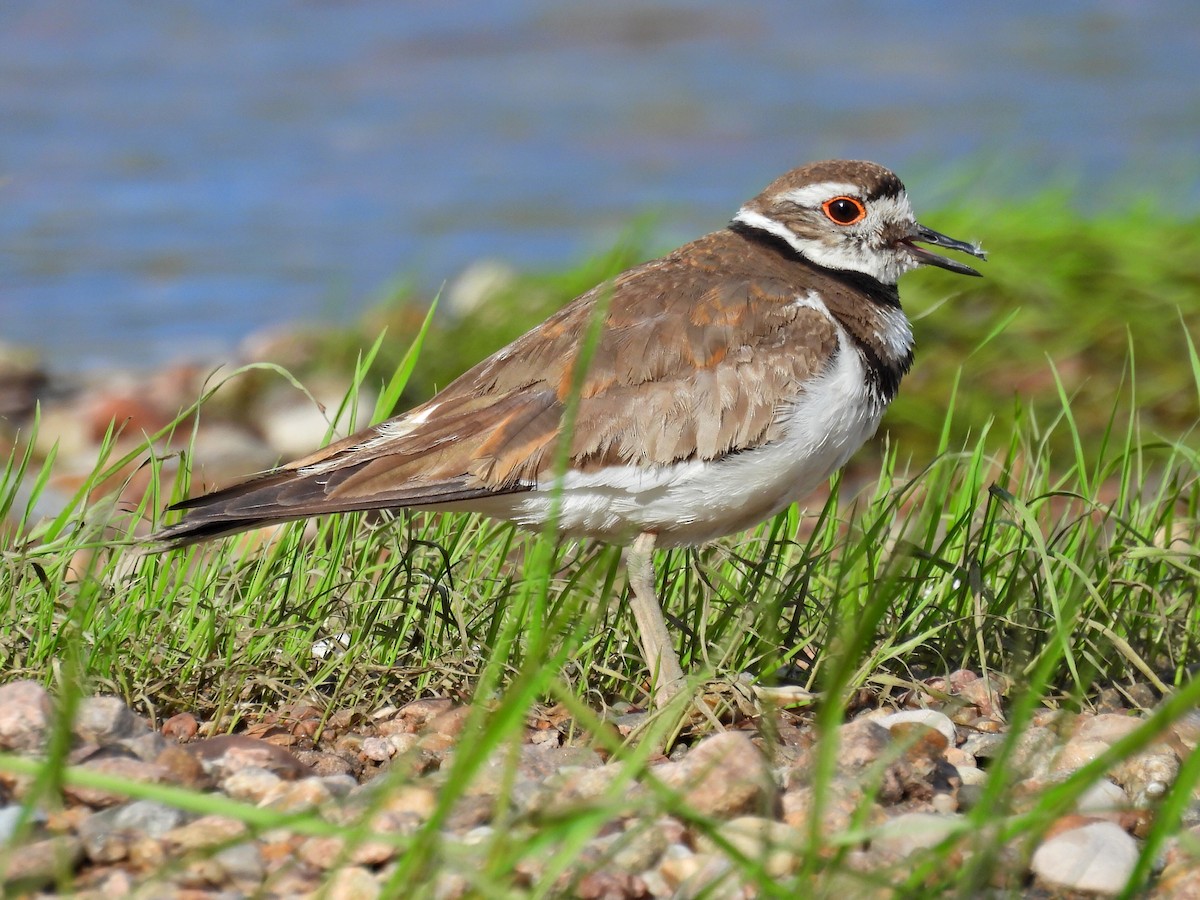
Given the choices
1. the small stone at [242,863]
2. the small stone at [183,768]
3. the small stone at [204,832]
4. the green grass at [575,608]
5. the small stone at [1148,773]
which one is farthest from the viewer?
the green grass at [575,608]

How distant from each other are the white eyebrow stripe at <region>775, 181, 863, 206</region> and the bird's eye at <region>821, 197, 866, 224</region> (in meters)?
0.02

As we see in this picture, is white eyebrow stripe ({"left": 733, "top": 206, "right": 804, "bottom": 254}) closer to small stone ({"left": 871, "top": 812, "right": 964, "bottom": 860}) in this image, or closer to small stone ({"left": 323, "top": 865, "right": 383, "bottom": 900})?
small stone ({"left": 871, "top": 812, "right": 964, "bottom": 860})

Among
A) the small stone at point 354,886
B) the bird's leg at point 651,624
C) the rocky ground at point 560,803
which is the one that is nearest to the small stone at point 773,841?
the rocky ground at point 560,803

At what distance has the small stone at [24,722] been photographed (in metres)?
3.24

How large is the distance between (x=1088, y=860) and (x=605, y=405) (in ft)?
6.06

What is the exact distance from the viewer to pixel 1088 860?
297 centimetres

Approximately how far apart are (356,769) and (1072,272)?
20.8 feet

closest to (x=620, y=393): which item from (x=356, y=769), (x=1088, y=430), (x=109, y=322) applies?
(x=356, y=769)

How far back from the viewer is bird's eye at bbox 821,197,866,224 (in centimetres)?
505

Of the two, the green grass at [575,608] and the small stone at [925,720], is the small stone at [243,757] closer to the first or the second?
the green grass at [575,608]

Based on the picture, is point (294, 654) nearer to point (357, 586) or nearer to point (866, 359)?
point (357, 586)

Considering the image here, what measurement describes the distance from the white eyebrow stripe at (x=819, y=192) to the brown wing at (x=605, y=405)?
2.04 feet

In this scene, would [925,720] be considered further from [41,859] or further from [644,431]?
[41,859]

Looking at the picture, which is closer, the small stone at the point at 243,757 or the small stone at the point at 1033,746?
the small stone at the point at 243,757
